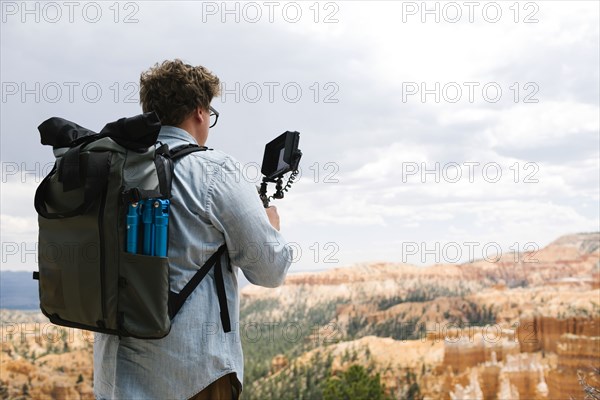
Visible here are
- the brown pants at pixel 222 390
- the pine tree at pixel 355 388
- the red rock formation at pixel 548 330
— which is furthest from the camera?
the red rock formation at pixel 548 330

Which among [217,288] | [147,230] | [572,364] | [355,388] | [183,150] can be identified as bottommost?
[355,388]

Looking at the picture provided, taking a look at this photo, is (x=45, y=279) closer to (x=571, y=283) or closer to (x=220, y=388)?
(x=220, y=388)

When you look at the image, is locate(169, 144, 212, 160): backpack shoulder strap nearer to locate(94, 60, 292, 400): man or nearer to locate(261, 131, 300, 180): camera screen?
locate(94, 60, 292, 400): man

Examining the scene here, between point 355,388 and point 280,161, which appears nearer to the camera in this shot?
point 280,161

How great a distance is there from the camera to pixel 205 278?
142 cm

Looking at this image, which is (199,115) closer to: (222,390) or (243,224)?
(243,224)

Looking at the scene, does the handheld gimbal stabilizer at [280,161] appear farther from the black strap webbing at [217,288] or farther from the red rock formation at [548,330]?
the red rock formation at [548,330]

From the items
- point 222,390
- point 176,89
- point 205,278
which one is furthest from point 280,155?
point 222,390

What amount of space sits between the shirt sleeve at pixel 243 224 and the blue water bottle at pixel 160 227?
0.36 feet

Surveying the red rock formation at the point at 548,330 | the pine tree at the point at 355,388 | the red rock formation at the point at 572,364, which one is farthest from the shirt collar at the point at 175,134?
the red rock formation at the point at 548,330

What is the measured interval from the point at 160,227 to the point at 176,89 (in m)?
0.37

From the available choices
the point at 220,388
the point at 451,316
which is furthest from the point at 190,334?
the point at 451,316

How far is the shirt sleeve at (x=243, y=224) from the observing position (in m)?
1.42

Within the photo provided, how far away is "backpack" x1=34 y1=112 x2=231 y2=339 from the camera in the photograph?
1.32 metres
